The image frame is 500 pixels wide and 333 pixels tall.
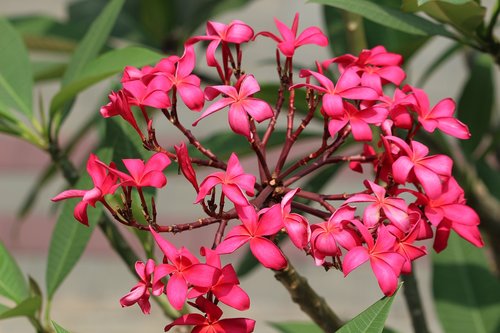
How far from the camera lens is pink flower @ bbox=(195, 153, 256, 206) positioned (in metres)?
0.47

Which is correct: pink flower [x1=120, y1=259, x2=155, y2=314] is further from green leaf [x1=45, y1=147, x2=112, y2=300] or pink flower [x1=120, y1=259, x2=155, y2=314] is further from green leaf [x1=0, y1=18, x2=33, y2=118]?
green leaf [x1=0, y1=18, x2=33, y2=118]

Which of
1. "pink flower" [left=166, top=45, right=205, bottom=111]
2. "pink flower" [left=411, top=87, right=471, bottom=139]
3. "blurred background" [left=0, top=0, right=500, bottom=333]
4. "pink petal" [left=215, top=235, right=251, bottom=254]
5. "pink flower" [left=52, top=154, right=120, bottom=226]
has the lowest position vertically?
"blurred background" [left=0, top=0, right=500, bottom=333]

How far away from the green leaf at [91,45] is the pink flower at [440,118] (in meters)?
0.32

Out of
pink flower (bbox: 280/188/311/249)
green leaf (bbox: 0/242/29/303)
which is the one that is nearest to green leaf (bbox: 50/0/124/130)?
green leaf (bbox: 0/242/29/303)

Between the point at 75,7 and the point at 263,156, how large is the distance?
31.5 inches

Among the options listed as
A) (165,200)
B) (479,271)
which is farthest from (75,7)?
(165,200)

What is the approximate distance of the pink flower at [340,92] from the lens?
1.68 feet

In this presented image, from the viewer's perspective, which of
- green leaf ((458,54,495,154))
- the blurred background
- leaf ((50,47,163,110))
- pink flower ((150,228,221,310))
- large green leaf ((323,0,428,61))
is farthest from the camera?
the blurred background

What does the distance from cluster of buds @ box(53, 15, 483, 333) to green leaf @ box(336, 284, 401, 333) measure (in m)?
0.02

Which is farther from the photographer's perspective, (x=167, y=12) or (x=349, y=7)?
(x=167, y=12)

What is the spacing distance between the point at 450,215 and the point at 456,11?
237 mm

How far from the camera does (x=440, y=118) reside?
555 mm

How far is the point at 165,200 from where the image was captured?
110 inches

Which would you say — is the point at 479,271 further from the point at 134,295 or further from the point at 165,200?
the point at 165,200
